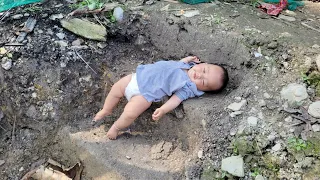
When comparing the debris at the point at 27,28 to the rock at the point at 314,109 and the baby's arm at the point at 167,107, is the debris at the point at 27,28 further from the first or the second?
the rock at the point at 314,109

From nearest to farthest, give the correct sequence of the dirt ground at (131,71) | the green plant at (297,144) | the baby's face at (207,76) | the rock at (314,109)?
1. the green plant at (297,144)
2. the rock at (314,109)
3. the dirt ground at (131,71)
4. the baby's face at (207,76)

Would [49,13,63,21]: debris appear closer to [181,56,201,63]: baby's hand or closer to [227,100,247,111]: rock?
[181,56,201,63]: baby's hand

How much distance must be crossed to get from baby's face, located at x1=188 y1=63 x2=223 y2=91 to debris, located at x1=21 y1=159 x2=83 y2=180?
1139mm

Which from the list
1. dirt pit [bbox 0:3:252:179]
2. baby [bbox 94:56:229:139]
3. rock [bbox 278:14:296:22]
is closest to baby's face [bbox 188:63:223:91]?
baby [bbox 94:56:229:139]

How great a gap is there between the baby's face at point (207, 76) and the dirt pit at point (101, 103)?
10 cm

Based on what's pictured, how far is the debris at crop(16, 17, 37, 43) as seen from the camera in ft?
11.8

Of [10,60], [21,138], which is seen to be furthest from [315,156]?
[10,60]

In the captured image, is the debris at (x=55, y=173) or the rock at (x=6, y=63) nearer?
the debris at (x=55, y=173)

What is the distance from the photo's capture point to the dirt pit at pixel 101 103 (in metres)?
3.15

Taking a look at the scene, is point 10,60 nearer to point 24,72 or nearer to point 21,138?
point 24,72

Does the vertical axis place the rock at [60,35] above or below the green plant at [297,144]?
above

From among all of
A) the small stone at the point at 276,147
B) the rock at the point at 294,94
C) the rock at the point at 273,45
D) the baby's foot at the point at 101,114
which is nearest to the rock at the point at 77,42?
the baby's foot at the point at 101,114

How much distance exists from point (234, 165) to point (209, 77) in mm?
784

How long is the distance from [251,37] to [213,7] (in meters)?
0.58
